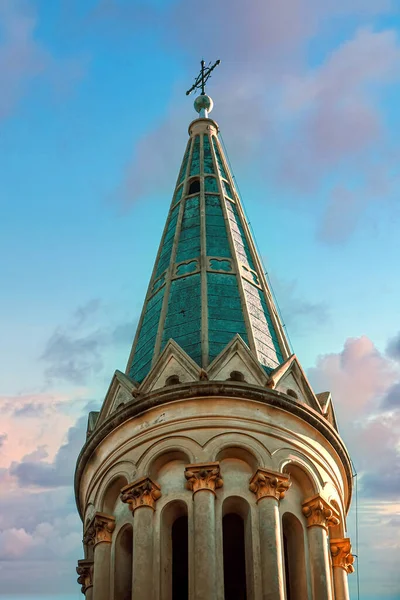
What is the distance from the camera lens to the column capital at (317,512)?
1287 inches

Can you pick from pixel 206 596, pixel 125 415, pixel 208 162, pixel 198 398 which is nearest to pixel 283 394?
pixel 198 398

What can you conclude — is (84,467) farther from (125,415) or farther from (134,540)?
(134,540)

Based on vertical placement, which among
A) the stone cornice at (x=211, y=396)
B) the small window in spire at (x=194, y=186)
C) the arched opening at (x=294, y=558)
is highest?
the small window in spire at (x=194, y=186)

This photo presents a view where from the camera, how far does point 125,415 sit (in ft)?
113

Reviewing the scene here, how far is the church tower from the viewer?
102ft

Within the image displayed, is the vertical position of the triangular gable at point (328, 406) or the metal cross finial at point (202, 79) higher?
the metal cross finial at point (202, 79)

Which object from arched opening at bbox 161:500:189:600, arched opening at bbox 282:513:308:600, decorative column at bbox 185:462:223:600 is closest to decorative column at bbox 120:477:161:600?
arched opening at bbox 161:500:189:600

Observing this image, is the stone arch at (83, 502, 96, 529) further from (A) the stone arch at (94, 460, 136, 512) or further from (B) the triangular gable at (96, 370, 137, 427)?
(B) the triangular gable at (96, 370, 137, 427)

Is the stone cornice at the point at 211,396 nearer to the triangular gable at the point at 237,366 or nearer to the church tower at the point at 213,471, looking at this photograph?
the church tower at the point at 213,471

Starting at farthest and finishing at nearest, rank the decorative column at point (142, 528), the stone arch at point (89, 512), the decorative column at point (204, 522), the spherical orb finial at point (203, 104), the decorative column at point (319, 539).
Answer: the spherical orb finial at point (203, 104) → the stone arch at point (89, 512) → the decorative column at point (319, 539) → the decorative column at point (142, 528) → the decorative column at point (204, 522)

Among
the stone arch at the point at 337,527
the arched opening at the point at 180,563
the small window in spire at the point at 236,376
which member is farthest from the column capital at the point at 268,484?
the small window in spire at the point at 236,376

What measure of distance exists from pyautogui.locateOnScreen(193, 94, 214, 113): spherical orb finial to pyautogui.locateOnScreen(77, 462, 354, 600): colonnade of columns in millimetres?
→ 21982

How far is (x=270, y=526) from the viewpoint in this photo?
102 ft

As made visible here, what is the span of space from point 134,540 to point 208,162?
19588mm
